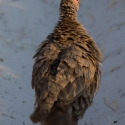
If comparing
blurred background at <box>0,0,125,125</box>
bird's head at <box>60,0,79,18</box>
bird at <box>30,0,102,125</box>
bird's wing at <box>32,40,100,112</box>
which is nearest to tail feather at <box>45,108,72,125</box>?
bird at <box>30,0,102,125</box>

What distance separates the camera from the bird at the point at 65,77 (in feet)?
19.4

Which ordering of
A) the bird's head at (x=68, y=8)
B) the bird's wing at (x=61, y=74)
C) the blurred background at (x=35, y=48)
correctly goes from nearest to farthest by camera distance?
the bird's wing at (x=61, y=74) < the bird's head at (x=68, y=8) < the blurred background at (x=35, y=48)

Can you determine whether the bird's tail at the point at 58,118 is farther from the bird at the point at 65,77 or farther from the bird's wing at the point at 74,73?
the bird's wing at the point at 74,73

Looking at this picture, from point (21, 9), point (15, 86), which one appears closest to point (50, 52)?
point (15, 86)

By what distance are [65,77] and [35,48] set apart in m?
5.09

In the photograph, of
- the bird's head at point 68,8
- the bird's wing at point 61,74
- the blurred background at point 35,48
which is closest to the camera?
the bird's wing at point 61,74

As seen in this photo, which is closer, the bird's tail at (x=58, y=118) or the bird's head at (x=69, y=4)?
the bird's tail at (x=58, y=118)

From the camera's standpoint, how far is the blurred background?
7977 millimetres

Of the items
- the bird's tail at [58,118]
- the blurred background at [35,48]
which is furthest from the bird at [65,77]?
the blurred background at [35,48]

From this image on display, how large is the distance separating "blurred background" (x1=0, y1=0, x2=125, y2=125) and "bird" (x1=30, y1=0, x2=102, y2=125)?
4.25 ft

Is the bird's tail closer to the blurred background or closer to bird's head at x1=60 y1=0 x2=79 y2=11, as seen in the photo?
the blurred background

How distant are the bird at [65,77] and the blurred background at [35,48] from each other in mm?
1296

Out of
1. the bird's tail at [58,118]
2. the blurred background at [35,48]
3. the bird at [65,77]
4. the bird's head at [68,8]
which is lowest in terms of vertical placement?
the blurred background at [35,48]

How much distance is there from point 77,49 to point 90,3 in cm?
713
